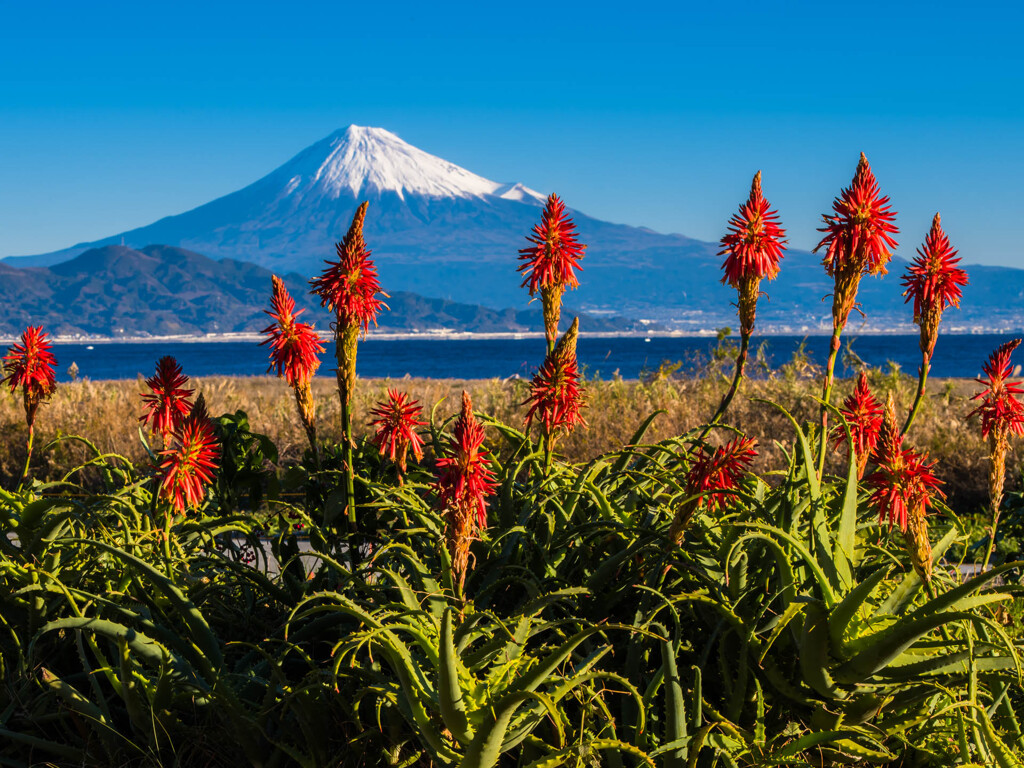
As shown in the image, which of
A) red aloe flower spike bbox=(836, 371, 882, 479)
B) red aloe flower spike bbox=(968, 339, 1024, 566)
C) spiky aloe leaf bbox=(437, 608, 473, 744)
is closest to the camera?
spiky aloe leaf bbox=(437, 608, 473, 744)

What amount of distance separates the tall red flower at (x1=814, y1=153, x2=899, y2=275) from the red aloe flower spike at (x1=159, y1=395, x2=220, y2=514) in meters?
2.03

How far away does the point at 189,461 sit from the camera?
262cm

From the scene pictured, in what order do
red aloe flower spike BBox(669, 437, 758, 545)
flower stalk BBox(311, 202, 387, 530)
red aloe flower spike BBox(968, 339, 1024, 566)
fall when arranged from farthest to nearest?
red aloe flower spike BBox(968, 339, 1024, 566), flower stalk BBox(311, 202, 387, 530), red aloe flower spike BBox(669, 437, 758, 545)

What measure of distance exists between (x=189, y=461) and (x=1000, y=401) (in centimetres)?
258

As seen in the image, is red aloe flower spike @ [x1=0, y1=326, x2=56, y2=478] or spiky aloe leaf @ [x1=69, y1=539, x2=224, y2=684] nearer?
spiky aloe leaf @ [x1=69, y1=539, x2=224, y2=684]

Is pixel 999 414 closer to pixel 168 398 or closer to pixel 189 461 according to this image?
pixel 189 461

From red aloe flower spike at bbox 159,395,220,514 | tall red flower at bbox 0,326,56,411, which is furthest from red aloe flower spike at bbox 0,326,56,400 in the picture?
red aloe flower spike at bbox 159,395,220,514

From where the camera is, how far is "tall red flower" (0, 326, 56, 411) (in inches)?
133

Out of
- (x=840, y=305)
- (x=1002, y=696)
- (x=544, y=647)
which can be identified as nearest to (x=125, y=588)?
(x=544, y=647)

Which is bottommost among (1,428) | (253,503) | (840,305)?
(1,428)

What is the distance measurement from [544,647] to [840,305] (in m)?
1.37

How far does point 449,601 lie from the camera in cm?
242

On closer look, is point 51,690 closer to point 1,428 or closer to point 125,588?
point 125,588

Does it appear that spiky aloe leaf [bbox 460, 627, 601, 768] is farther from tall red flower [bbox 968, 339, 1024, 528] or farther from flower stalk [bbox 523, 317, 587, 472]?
tall red flower [bbox 968, 339, 1024, 528]
